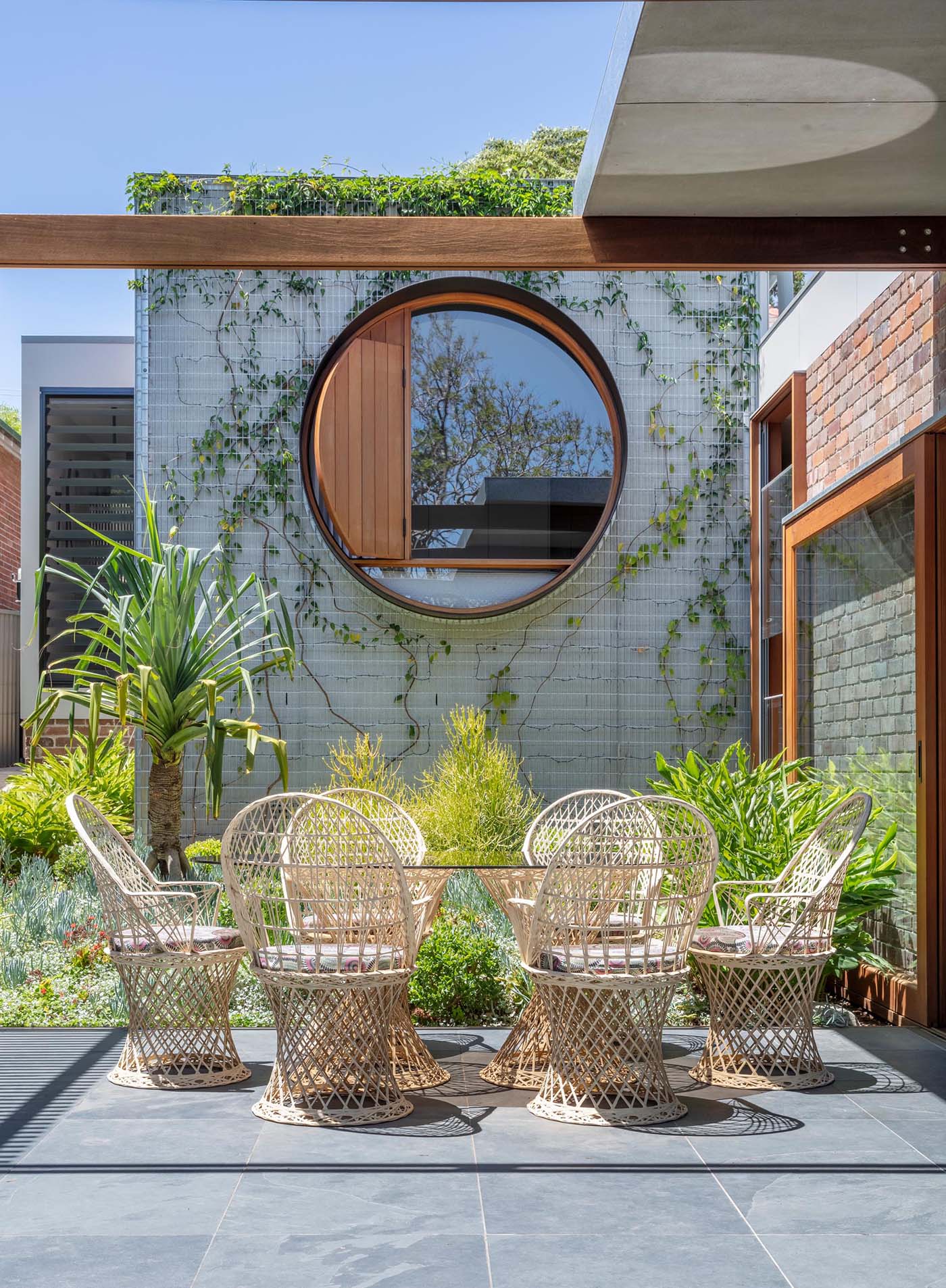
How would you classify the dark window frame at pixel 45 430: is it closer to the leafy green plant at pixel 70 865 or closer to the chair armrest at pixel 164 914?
the leafy green plant at pixel 70 865

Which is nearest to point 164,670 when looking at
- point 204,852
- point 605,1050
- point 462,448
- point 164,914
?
point 204,852

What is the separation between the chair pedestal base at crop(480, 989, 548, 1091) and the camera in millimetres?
4121

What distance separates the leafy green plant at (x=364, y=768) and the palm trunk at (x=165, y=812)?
1.61 m

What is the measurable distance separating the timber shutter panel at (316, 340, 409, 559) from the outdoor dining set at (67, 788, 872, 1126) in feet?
12.6

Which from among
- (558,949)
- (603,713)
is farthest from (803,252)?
(603,713)

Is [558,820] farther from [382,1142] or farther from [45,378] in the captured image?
[45,378]

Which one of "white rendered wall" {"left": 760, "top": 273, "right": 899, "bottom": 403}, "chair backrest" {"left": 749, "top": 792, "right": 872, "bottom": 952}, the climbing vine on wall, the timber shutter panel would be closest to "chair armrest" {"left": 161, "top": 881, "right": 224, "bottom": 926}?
"chair backrest" {"left": 749, "top": 792, "right": 872, "bottom": 952}

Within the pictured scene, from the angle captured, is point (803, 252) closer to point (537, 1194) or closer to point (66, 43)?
point (66, 43)

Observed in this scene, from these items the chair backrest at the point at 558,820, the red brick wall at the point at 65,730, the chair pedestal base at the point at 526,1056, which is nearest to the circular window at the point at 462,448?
the red brick wall at the point at 65,730

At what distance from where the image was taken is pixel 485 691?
8.32 metres

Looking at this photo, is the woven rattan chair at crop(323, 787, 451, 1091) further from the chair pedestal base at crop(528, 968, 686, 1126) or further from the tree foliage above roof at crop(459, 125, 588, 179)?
the tree foliage above roof at crop(459, 125, 588, 179)

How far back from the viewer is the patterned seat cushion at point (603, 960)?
3707mm

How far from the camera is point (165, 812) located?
6.32 meters

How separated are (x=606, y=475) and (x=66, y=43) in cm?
450
